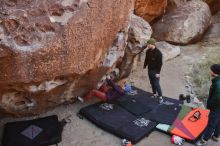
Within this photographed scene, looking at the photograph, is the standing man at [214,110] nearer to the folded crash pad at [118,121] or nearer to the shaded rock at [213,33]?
the folded crash pad at [118,121]

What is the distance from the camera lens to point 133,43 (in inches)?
319

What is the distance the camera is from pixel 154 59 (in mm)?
7574

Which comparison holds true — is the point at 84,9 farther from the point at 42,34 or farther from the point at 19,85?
the point at 19,85

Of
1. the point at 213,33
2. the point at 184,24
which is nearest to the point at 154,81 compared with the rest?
the point at 184,24

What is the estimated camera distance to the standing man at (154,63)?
7520 millimetres

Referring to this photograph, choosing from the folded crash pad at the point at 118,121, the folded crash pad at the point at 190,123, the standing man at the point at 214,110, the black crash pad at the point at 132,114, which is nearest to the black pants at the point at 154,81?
the black crash pad at the point at 132,114

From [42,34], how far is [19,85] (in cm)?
94

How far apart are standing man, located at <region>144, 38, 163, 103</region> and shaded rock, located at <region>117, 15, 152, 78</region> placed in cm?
36

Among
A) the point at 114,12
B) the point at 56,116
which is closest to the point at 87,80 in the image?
the point at 56,116

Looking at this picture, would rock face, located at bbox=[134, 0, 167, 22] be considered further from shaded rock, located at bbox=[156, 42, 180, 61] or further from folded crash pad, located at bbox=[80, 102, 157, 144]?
folded crash pad, located at bbox=[80, 102, 157, 144]

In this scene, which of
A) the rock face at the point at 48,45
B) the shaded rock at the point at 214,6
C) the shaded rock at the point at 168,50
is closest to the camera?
the rock face at the point at 48,45

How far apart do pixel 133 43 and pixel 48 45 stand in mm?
3020

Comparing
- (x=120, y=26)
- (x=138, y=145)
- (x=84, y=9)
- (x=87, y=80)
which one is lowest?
(x=138, y=145)

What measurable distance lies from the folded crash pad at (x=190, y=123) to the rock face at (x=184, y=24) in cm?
399
